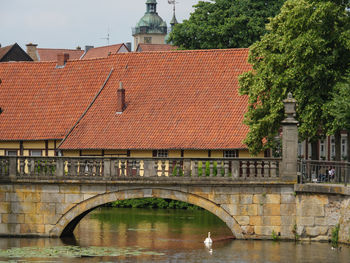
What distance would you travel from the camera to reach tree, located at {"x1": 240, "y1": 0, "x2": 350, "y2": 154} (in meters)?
37.4

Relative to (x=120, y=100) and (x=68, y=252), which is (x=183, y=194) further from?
(x=120, y=100)

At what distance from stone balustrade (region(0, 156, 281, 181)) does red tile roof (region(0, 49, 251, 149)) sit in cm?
883

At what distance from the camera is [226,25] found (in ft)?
188

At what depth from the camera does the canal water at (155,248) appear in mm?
31156

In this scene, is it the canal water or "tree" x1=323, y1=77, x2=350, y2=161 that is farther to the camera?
"tree" x1=323, y1=77, x2=350, y2=161

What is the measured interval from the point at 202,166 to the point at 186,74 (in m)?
13.3

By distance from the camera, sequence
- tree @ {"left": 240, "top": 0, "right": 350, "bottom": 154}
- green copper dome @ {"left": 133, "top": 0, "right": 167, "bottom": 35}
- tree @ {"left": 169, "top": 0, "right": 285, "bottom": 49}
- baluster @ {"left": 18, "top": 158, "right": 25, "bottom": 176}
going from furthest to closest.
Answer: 1. green copper dome @ {"left": 133, "top": 0, "right": 167, "bottom": 35}
2. tree @ {"left": 169, "top": 0, "right": 285, "bottom": 49}
3. tree @ {"left": 240, "top": 0, "right": 350, "bottom": 154}
4. baluster @ {"left": 18, "top": 158, "right": 25, "bottom": 176}

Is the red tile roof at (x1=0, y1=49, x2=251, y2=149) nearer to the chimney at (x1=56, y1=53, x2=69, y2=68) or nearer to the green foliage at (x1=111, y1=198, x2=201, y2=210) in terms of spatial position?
the chimney at (x1=56, y1=53, x2=69, y2=68)

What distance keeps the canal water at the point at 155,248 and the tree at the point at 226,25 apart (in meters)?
18.0

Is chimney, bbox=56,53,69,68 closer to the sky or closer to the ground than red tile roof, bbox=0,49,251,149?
closer to the sky

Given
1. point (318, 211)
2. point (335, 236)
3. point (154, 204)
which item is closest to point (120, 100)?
point (154, 204)

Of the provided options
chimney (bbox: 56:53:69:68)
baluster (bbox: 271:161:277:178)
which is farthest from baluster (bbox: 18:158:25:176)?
chimney (bbox: 56:53:69:68)

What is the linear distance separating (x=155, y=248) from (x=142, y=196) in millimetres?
1803

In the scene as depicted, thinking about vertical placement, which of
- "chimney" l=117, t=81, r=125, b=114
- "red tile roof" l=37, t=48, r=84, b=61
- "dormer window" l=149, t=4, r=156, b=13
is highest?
"dormer window" l=149, t=4, r=156, b=13
